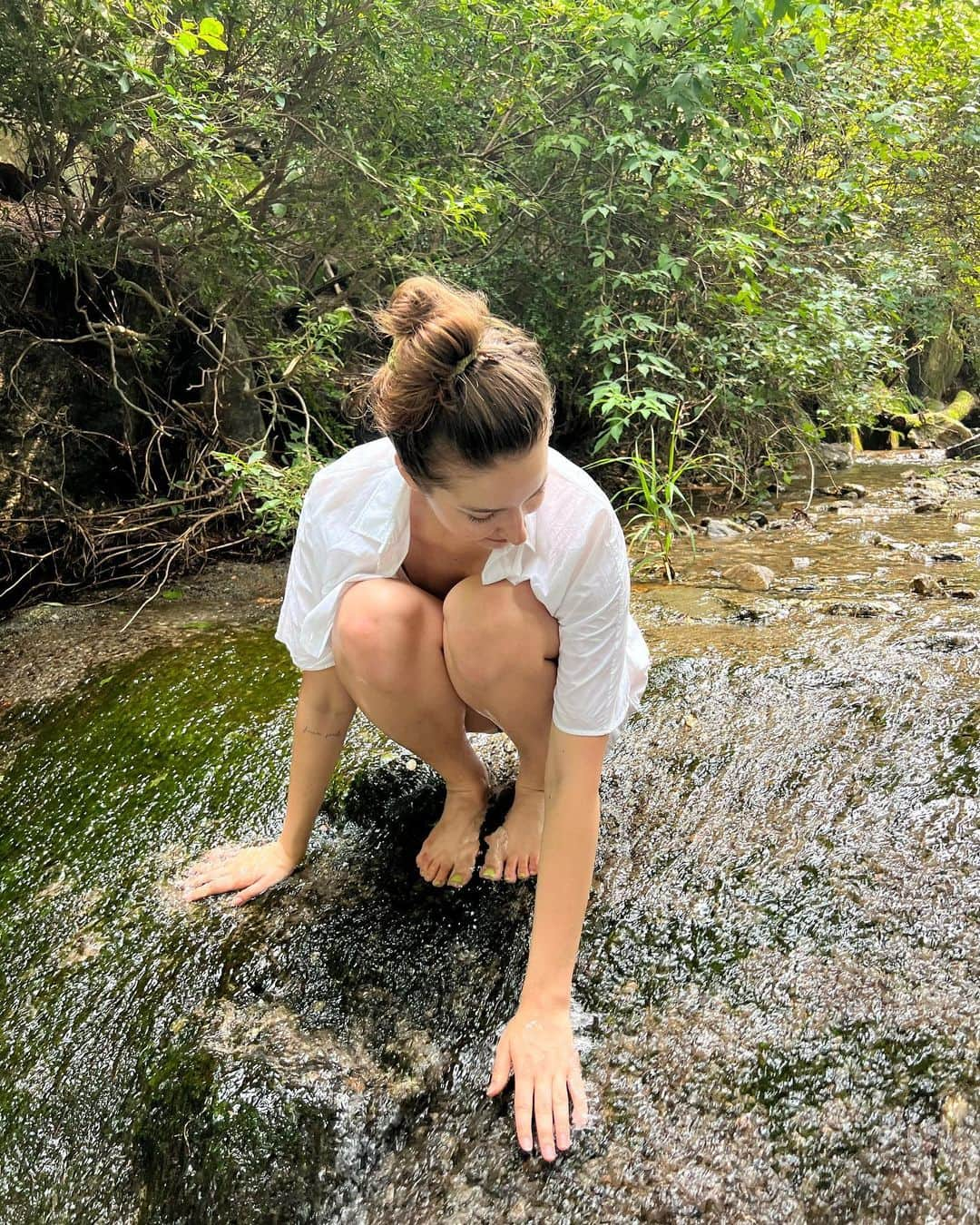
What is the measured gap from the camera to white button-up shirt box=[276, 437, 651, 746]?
1158mm

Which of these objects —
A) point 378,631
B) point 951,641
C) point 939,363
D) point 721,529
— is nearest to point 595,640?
point 378,631

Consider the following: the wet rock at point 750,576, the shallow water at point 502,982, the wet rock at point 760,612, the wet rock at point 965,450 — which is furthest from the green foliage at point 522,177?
the wet rock at point 965,450

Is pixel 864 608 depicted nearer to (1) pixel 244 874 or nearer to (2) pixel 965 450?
(1) pixel 244 874

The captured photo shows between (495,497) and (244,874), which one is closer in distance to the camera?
(495,497)

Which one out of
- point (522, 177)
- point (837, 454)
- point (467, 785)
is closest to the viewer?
point (467, 785)

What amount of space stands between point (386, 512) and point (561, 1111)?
0.86m

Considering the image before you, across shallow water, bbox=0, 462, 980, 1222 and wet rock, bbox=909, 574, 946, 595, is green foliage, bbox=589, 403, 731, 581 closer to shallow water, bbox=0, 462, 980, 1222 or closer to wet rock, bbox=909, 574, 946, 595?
wet rock, bbox=909, 574, 946, 595

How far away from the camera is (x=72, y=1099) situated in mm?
1183

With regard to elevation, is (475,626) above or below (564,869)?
above

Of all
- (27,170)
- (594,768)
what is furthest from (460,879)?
(27,170)

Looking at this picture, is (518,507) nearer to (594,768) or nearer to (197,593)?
(594,768)

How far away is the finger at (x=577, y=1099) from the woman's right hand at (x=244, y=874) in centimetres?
61

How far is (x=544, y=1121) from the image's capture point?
1.01 meters

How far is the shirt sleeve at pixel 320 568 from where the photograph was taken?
130 centimetres
